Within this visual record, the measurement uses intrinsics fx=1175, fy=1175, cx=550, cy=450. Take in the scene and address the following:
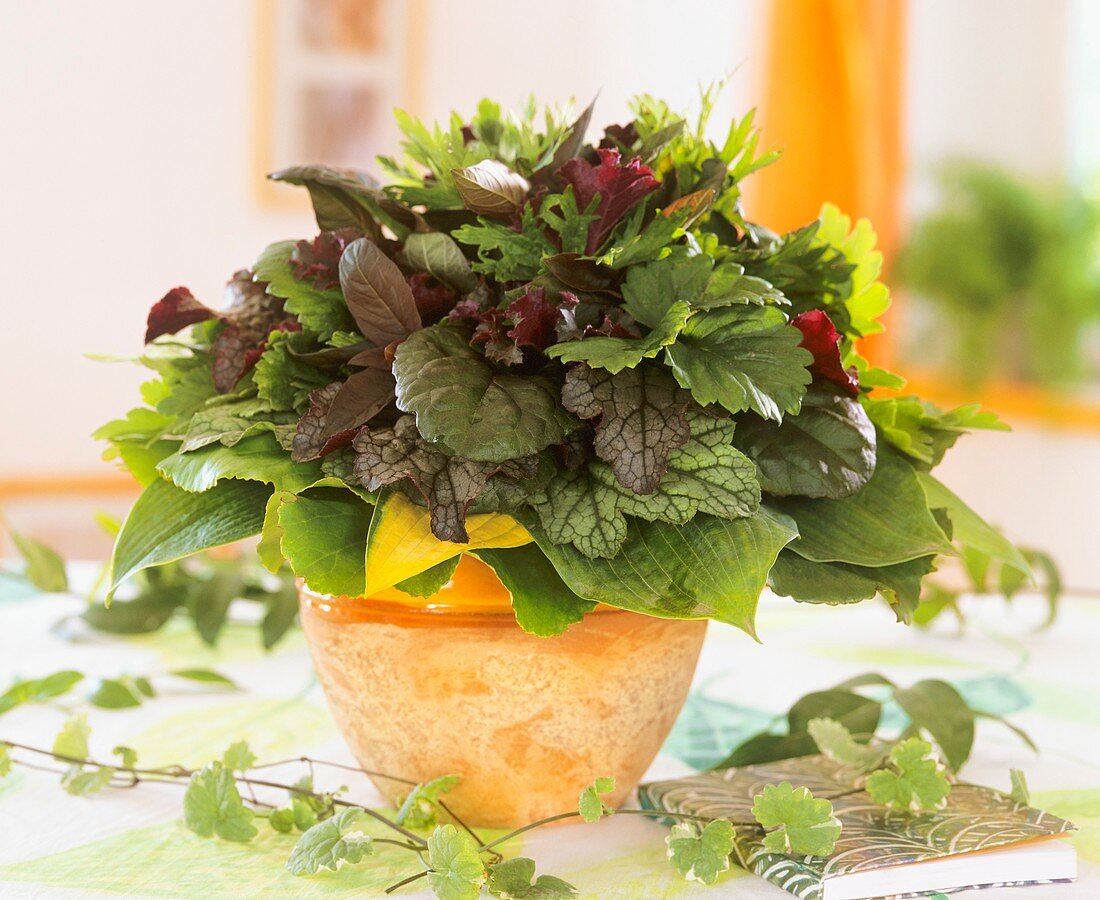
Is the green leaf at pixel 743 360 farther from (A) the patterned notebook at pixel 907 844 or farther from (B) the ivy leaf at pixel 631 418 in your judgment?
(A) the patterned notebook at pixel 907 844

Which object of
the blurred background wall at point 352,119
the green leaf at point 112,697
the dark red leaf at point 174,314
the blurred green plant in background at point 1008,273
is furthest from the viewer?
the blurred green plant in background at point 1008,273

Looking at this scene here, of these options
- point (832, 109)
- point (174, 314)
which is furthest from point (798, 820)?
point (832, 109)

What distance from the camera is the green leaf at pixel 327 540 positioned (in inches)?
19.0

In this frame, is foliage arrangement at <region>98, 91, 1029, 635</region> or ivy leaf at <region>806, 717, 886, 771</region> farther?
ivy leaf at <region>806, 717, 886, 771</region>

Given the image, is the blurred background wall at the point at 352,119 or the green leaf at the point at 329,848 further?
the blurred background wall at the point at 352,119

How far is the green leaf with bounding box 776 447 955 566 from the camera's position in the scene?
0.52m

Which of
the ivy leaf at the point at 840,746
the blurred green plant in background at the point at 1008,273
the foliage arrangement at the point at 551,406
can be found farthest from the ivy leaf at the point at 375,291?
the blurred green plant in background at the point at 1008,273

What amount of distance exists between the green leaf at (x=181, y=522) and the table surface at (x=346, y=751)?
0.46 ft

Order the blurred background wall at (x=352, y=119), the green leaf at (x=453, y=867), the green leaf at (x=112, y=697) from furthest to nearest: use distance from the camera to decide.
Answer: the blurred background wall at (x=352, y=119) < the green leaf at (x=112, y=697) < the green leaf at (x=453, y=867)

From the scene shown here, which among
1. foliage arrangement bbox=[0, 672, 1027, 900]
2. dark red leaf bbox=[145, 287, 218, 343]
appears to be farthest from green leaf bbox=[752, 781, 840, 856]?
dark red leaf bbox=[145, 287, 218, 343]

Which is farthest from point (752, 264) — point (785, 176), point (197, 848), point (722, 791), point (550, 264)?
point (785, 176)

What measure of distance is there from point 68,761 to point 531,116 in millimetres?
419

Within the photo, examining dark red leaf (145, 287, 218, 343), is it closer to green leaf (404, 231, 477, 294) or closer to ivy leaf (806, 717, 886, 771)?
green leaf (404, 231, 477, 294)

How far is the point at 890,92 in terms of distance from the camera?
3.01 metres
